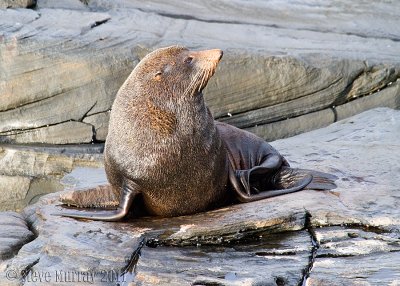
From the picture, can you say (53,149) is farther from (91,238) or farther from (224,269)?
(224,269)

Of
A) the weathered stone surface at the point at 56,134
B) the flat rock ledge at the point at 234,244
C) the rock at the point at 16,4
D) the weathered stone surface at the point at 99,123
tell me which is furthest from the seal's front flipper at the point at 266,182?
the rock at the point at 16,4

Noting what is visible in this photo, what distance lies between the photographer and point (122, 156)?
6301mm

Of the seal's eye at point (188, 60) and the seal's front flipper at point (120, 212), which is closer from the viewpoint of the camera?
the seal's front flipper at point (120, 212)

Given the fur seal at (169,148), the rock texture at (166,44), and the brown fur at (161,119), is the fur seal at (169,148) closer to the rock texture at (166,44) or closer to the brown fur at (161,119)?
the brown fur at (161,119)

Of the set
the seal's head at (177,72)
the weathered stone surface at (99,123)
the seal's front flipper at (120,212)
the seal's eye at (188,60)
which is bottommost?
the weathered stone surface at (99,123)

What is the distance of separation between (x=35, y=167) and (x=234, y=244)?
412 cm

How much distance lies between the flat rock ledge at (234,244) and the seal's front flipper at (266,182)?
0.11 meters

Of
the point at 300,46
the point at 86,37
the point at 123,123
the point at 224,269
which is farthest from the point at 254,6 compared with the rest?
the point at 224,269

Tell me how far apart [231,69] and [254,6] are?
2.02 metres

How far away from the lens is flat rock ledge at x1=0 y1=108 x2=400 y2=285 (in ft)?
17.7

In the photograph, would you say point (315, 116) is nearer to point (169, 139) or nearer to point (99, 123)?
point (99, 123)

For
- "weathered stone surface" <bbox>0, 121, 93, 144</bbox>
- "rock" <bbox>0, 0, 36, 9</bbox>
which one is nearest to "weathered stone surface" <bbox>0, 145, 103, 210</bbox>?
"weathered stone surface" <bbox>0, 121, 93, 144</bbox>

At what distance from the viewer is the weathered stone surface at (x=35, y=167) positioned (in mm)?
9523

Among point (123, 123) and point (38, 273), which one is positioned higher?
point (123, 123)
